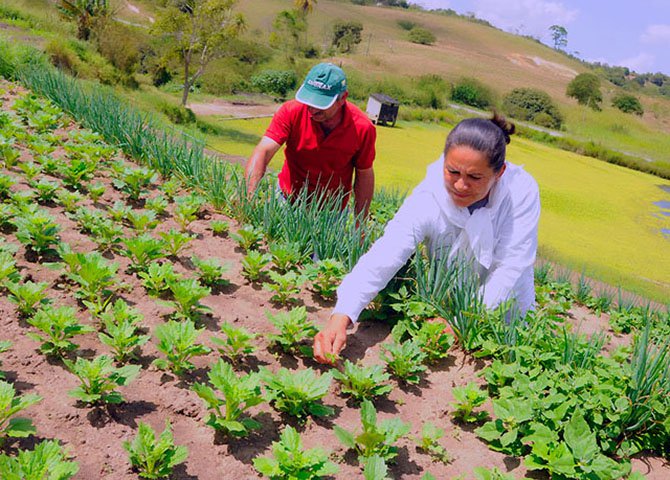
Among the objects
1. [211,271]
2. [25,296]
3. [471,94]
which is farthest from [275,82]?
[25,296]

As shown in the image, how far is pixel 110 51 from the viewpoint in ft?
51.2

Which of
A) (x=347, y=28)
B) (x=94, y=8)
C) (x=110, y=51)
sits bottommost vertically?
(x=110, y=51)

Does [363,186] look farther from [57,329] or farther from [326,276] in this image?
[57,329]

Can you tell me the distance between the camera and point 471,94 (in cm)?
3206

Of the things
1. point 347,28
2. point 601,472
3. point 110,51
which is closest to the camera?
point 601,472

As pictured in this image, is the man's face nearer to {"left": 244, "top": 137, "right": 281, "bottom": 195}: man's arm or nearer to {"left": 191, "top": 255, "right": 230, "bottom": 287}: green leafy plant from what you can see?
{"left": 244, "top": 137, "right": 281, "bottom": 195}: man's arm

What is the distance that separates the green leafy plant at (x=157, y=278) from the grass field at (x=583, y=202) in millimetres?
5066

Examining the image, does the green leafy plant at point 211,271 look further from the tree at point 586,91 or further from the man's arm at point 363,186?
the tree at point 586,91

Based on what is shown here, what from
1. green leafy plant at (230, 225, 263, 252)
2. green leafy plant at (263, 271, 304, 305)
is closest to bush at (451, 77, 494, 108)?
green leafy plant at (230, 225, 263, 252)

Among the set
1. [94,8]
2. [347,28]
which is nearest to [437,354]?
[94,8]

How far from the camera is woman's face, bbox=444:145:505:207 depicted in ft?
6.23

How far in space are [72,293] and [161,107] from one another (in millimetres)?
12304

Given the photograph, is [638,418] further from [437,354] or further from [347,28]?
[347,28]

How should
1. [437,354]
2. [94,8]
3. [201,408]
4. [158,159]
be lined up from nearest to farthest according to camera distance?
1. [201,408]
2. [437,354]
3. [158,159]
4. [94,8]
